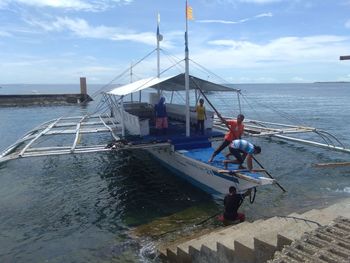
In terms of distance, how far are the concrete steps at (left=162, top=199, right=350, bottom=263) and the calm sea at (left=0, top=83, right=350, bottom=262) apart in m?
1.38

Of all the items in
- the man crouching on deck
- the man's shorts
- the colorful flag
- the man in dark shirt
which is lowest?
the man in dark shirt

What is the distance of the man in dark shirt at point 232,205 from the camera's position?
11547 millimetres

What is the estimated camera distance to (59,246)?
1097cm

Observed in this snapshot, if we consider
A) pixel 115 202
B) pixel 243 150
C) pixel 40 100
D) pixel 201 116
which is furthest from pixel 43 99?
pixel 243 150

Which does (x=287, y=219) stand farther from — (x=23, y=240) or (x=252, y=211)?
(x=23, y=240)

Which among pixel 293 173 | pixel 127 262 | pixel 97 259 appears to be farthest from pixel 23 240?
pixel 293 173

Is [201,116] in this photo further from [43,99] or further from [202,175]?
[43,99]

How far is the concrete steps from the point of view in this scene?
7000mm

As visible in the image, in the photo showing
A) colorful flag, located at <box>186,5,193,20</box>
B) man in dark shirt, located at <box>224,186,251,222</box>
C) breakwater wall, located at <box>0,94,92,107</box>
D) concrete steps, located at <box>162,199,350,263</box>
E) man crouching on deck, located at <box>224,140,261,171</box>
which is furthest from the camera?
breakwater wall, located at <box>0,94,92,107</box>

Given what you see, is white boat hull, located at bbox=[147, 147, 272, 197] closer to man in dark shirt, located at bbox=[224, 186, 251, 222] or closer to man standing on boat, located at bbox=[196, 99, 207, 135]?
man in dark shirt, located at bbox=[224, 186, 251, 222]

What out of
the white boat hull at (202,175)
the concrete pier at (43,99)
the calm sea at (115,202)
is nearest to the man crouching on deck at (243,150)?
the white boat hull at (202,175)

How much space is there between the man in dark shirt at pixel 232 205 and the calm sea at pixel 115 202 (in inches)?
23.1

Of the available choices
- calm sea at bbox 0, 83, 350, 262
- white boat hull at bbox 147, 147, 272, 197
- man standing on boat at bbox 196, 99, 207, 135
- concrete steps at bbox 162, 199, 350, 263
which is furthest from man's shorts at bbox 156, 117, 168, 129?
concrete steps at bbox 162, 199, 350, 263

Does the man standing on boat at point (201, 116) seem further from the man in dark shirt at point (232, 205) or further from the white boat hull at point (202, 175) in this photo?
the man in dark shirt at point (232, 205)
